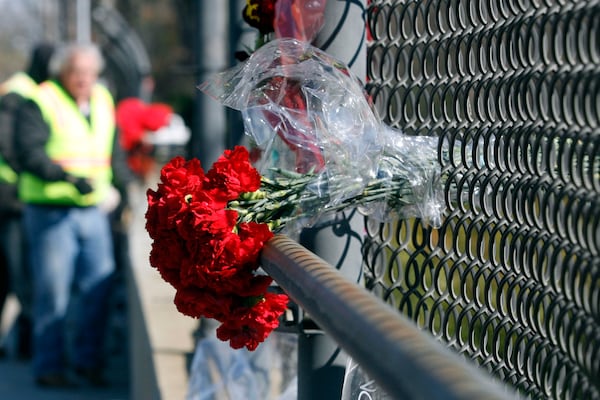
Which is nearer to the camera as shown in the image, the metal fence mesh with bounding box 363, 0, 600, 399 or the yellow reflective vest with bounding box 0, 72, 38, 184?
the metal fence mesh with bounding box 363, 0, 600, 399

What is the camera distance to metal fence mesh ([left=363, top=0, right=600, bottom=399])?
1526 mm

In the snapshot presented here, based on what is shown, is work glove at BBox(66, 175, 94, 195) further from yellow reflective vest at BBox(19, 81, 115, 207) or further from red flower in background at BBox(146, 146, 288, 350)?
red flower in background at BBox(146, 146, 288, 350)

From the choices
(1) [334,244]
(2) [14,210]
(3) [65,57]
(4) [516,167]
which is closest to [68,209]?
(3) [65,57]

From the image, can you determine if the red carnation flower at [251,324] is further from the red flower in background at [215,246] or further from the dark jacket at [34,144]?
the dark jacket at [34,144]

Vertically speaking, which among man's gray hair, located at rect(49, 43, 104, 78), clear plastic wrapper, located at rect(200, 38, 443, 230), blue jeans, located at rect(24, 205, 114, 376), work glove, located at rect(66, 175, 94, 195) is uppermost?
clear plastic wrapper, located at rect(200, 38, 443, 230)

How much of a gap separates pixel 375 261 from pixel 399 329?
1.33 meters

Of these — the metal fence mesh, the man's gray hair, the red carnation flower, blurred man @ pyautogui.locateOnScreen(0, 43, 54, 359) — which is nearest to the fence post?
the metal fence mesh

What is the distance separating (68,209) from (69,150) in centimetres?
39

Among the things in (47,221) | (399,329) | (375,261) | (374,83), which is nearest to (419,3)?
(374,83)

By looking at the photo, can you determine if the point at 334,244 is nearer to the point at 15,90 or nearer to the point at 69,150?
the point at 69,150

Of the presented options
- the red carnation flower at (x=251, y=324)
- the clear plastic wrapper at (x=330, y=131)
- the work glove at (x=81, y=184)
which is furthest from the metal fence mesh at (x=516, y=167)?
the work glove at (x=81, y=184)

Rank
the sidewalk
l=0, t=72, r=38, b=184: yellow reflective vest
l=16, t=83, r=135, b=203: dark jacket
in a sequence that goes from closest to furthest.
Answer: l=16, t=83, r=135, b=203: dark jacket → the sidewalk → l=0, t=72, r=38, b=184: yellow reflective vest

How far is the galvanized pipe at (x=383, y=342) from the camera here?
3.52 feet

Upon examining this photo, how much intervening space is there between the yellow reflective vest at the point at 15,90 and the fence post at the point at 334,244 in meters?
4.38
